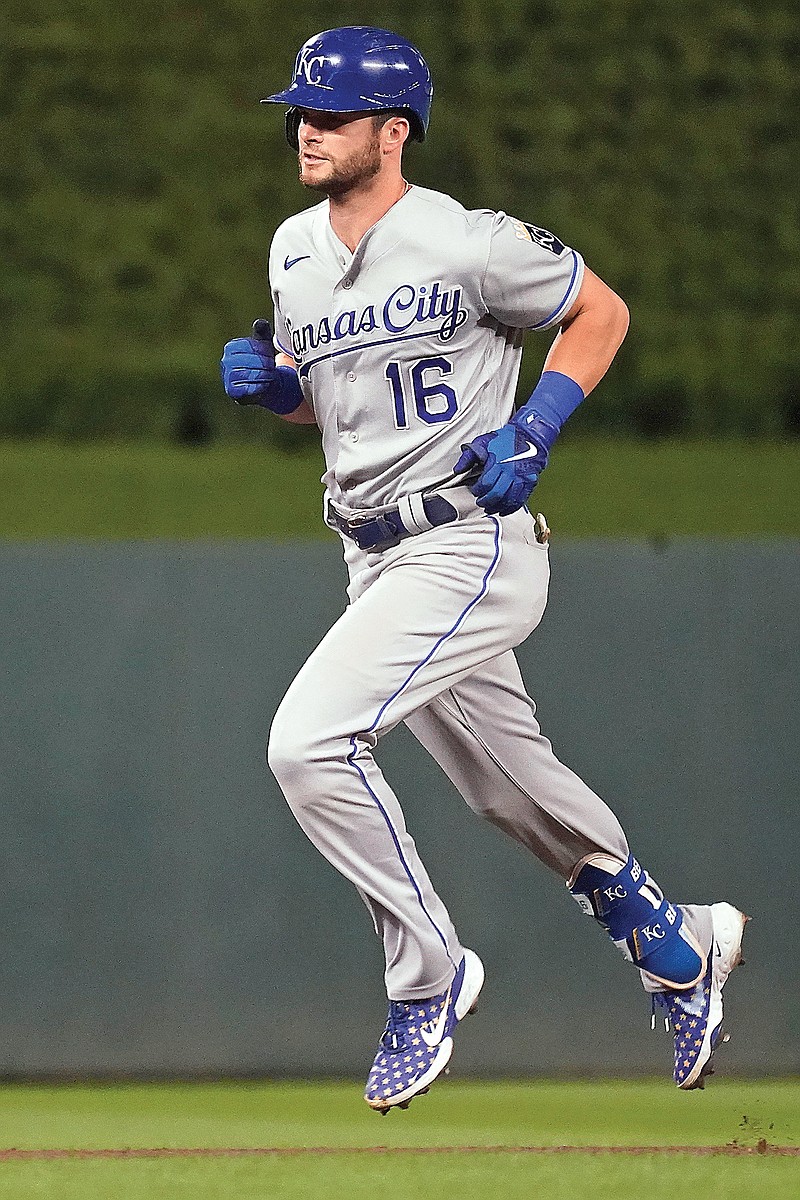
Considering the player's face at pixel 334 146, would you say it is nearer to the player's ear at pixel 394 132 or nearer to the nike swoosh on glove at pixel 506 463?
the player's ear at pixel 394 132

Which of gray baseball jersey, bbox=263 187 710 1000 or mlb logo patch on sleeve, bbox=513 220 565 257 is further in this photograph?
mlb logo patch on sleeve, bbox=513 220 565 257

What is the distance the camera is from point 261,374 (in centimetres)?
357

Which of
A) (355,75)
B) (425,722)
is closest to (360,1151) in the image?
(425,722)

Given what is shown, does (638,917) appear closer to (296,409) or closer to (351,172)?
(296,409)

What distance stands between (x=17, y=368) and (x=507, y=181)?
9.37 feet

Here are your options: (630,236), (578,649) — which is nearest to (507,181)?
(630,236)

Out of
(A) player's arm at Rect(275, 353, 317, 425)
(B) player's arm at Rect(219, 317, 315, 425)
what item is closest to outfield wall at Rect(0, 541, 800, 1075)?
(A) player's arm at Rect(275, 353, 317, 425)

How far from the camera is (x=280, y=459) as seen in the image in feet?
30.6

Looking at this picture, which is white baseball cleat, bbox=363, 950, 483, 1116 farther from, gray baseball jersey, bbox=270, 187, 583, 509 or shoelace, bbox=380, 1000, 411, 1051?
gray baseball jersey, bbox=270, 187, 583, 509

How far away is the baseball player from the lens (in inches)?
125

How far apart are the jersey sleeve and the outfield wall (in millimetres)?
2002

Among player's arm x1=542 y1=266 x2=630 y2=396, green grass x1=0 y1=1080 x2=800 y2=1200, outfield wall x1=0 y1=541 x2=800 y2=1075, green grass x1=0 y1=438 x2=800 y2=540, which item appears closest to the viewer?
green grass x1=0 y1=1080 x2=800 y2=1200

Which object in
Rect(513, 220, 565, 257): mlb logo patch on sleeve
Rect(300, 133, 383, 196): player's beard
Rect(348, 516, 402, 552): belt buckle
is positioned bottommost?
Rect(348, 516, 402, 552): belt buckle

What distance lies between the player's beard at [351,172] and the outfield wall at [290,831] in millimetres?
2107
